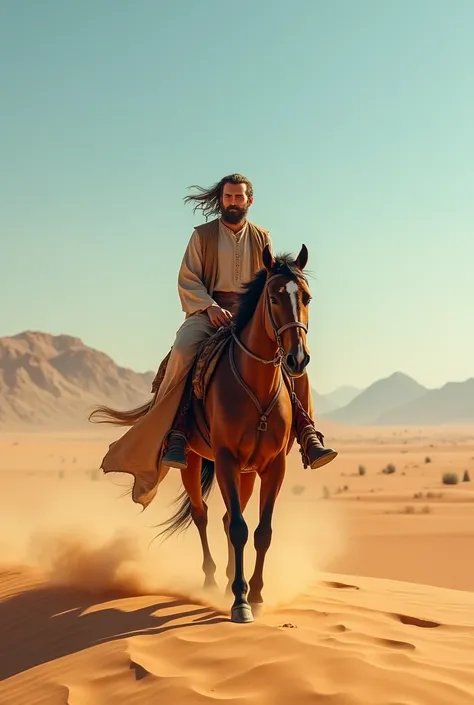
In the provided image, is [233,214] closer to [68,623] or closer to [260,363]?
[260,363]

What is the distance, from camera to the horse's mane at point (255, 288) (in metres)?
6.49

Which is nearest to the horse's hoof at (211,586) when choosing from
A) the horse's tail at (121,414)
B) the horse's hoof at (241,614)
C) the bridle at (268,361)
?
the horse's hoof at (241,614)

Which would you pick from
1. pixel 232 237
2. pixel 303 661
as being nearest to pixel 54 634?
pixel 303 661

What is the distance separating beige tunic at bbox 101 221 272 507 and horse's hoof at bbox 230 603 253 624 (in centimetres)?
188

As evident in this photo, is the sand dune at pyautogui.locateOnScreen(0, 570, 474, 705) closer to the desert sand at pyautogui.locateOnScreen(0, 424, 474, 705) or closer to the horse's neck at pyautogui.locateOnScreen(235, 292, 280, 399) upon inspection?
the desert sand at pyautogui.locateOnScreen(0, 424, 474, 705)

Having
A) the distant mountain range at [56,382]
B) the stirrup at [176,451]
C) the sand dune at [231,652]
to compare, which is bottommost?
the sand dune at [231,652]

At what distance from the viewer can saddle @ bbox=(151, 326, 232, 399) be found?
7.25 meters

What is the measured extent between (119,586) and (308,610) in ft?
→ 6.04

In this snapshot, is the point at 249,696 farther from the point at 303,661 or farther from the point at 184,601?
the point at 184,601

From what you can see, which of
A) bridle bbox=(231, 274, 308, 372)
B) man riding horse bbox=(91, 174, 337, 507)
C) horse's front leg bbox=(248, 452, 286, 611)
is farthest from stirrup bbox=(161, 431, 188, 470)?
bridle bbox=(231, 274, 308, 372)

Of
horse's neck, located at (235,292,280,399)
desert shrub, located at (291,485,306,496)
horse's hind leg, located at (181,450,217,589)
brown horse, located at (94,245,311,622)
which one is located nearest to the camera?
brown horse, located at (94,245,311,622)

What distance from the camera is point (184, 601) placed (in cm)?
699

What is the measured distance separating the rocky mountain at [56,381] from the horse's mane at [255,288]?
406 ft

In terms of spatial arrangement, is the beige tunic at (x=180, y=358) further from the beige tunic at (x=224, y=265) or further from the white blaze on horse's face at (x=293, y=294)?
the white blaze on horse's face at (x=293, y=294)
